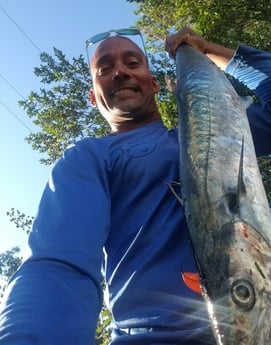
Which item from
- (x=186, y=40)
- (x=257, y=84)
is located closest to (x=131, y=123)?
(x=186, y=40)

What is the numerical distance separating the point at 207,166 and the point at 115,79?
1.08 meters

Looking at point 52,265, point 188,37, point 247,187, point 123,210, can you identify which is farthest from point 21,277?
point 188,37

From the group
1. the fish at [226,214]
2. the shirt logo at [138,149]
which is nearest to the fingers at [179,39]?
the fish at [226,214]

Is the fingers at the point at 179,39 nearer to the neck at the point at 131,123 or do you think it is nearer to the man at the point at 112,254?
the neck at the point at 131,123

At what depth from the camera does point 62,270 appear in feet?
4.34

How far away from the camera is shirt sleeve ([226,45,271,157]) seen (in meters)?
2.36

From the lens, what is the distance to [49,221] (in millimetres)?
1537

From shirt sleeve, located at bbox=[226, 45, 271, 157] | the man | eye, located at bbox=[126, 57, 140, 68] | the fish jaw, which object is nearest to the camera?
the fish jaw

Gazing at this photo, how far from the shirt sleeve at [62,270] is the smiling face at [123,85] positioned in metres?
0.77

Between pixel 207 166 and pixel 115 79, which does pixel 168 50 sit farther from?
pixel 207 166

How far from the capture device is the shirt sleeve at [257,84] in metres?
2.36

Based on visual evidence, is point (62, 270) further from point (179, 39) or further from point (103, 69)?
point (179, 39)

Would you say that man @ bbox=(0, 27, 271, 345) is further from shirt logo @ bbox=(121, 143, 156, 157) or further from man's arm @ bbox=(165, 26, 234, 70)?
man's arm @ bbox=(165, 26, 234, 70)

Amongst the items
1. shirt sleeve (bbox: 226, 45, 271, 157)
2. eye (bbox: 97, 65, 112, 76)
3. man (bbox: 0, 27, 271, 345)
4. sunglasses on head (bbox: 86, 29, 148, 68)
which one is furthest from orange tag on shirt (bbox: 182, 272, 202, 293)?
sunglasses on head (bbox: 86, 29, 148, 68)
